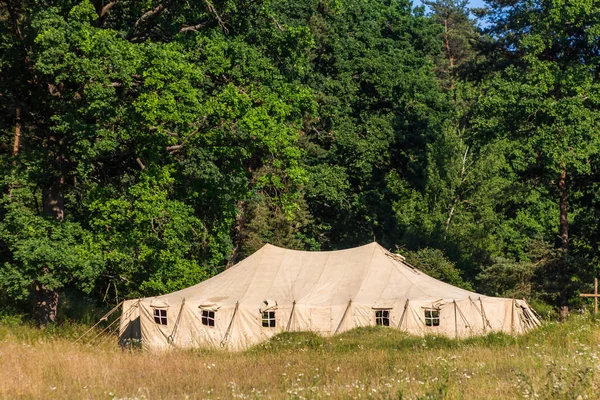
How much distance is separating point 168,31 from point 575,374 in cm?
1929

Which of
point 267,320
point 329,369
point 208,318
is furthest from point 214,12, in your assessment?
point 329,369

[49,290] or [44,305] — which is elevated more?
[49,290]

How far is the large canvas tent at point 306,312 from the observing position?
1038 inches

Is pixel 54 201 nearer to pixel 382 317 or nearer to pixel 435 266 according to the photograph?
pixel 382 317

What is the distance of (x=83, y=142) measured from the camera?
2450cm

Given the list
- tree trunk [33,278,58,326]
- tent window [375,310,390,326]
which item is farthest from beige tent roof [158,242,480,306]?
tree trunk [33,278,58,326]

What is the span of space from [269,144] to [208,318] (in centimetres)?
546

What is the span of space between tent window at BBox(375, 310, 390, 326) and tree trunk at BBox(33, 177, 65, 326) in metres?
9.87

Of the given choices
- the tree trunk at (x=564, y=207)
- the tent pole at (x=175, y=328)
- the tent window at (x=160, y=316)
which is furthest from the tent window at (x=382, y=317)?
the tree trunk at (x=564, y=207)

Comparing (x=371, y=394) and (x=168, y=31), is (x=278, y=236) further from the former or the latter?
(x=371, y=394)

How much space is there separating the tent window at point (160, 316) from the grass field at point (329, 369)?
2385 millimetres

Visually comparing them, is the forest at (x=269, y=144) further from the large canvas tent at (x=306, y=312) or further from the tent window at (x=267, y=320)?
the tent window at (x=267, y=320)

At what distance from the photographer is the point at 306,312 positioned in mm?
26875

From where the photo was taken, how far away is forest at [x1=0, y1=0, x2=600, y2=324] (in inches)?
1006
